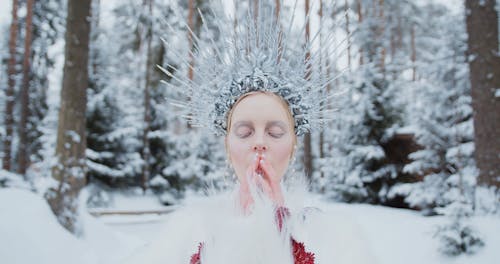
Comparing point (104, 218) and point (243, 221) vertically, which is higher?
point (243, 221)

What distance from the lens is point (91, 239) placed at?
5898 mm

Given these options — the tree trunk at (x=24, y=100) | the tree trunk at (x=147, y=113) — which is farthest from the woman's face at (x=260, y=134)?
the tree trunk at (x=24, y=100)

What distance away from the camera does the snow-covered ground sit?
400cm

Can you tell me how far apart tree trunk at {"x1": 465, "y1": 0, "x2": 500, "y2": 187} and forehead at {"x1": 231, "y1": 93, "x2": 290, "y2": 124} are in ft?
16.6

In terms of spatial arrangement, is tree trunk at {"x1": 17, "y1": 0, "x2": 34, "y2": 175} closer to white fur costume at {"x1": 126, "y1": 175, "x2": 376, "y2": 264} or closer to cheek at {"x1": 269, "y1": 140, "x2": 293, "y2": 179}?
white fur costume at {"x1": 126, "y1": 175, "x2": 376, "y2": 264}

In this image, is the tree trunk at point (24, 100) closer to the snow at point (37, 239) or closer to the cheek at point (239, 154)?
the snow at point (37, 239)

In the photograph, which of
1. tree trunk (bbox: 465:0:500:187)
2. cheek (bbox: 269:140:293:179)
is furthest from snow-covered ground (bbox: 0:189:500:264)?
cheek (bbox: 269:140:293:179)

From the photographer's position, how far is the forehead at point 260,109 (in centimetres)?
186

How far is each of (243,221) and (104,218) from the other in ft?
34.9

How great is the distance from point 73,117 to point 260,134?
4873 millimetres

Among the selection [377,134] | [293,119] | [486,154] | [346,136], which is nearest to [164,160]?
[346,136]

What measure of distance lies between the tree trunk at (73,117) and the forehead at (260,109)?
4.69m

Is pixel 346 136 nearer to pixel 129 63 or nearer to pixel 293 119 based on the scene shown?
pixel 293 119

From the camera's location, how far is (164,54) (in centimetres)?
1566
